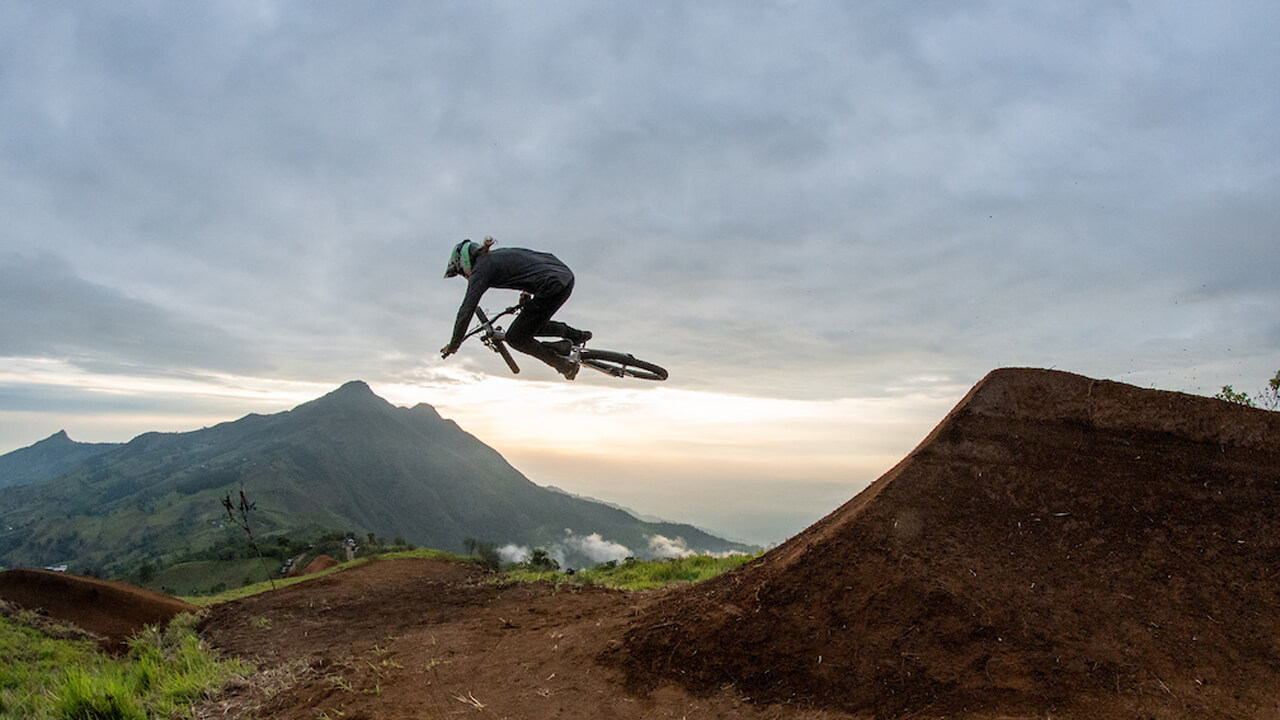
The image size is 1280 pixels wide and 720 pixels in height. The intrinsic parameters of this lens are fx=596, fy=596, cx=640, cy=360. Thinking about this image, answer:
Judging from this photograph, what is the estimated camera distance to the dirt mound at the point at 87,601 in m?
12.5

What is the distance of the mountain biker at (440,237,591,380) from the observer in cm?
795

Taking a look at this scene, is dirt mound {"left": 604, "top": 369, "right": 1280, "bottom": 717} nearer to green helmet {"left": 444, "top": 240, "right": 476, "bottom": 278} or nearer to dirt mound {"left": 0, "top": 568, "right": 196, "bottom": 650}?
green helmet {"left": 444, "top": 240, "right": 476, "bottom": 278}

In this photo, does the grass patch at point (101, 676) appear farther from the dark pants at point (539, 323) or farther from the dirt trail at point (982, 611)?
the dark pants at point (539, 323)

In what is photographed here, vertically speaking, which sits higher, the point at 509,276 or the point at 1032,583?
the point at 509,276

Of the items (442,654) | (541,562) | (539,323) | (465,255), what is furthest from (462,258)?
(541,562)

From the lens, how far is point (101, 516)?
188375mm

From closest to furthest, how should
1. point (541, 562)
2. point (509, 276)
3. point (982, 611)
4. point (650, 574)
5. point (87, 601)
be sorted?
point (982, 611) → point (509, 276) → point (87, 601) → point (650, 574) → point (541, 562)

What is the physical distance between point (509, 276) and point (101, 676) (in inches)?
318

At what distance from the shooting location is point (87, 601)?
42.7 feet

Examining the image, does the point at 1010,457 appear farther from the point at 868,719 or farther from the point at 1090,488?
the point at 868,719

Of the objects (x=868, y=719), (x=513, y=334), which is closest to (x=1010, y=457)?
(x=868, y=719)

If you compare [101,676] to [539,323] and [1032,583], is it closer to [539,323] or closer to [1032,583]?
[539,323]

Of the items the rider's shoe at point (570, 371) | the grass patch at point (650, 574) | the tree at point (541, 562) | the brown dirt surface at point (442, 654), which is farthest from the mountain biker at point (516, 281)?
the tree at point (541, 562)

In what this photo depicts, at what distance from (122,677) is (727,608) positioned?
889 centimetres
